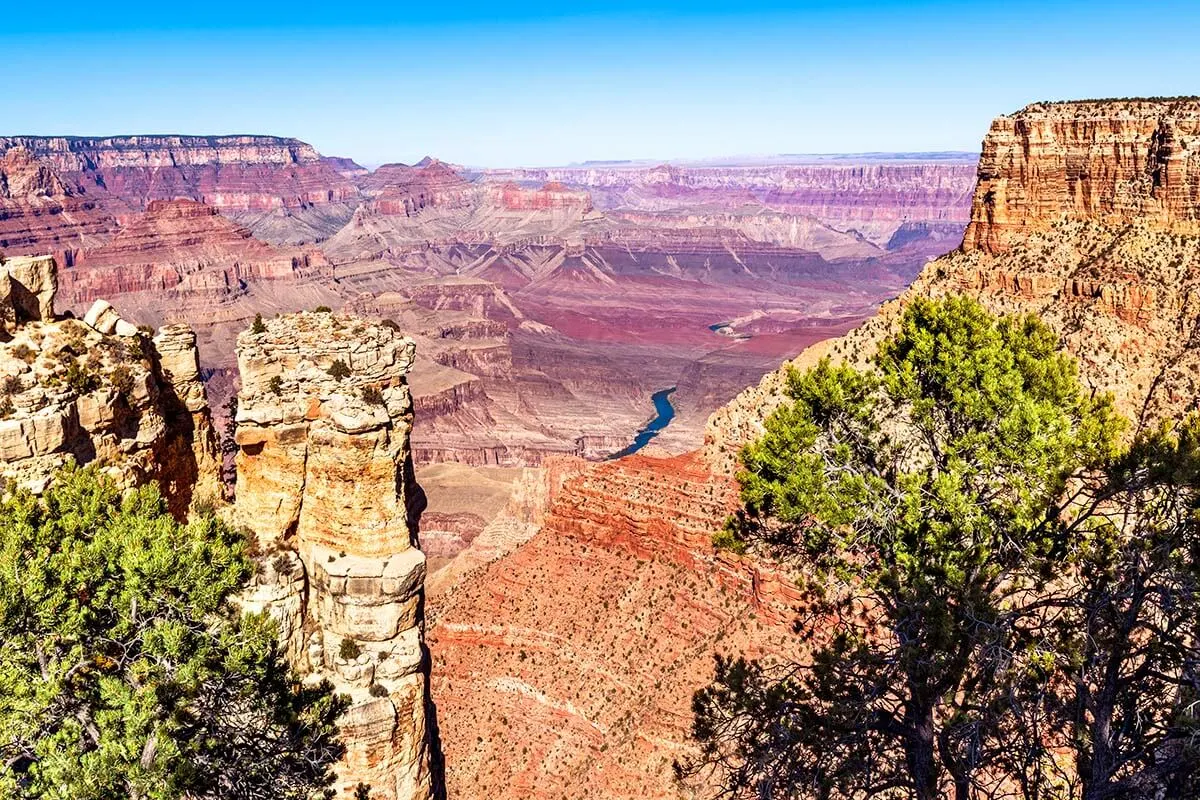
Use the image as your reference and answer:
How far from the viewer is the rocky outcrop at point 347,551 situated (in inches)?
578

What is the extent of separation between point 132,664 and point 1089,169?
57611mm

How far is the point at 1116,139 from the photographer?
4903cm

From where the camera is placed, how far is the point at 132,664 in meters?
11.6

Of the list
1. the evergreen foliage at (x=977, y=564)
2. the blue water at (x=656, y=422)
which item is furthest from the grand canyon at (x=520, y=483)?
the blue water at (x=656, y=422)

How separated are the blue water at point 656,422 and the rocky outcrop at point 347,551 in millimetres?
102795

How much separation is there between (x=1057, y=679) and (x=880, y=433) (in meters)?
5.72

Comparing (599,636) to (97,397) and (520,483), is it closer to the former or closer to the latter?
(97,397)

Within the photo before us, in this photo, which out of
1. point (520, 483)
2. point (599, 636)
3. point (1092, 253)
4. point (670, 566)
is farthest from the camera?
point (520, 483)

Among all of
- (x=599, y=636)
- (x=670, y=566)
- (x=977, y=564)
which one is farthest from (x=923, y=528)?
(x=670, y=566)

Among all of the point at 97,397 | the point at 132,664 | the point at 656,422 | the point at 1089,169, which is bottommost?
the point at 656,422

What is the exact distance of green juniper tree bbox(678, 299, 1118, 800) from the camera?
505 inches

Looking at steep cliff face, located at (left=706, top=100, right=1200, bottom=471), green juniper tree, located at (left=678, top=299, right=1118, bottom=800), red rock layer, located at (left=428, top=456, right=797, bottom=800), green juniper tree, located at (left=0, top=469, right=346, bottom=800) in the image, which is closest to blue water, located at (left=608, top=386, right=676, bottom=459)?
steep cliff face, located at (left=706, top=100, right=1200, bottom=471)

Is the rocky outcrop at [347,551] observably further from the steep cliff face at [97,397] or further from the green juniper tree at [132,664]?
the steep cliff face at [97,397]

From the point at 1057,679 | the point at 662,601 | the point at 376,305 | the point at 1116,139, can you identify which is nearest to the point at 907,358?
the point at 1057,679
